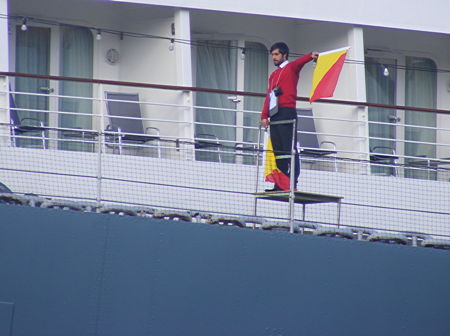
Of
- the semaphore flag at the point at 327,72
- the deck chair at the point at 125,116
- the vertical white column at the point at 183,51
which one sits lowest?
the deck chair at the point at 125,116

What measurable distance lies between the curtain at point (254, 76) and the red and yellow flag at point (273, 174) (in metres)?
3.45

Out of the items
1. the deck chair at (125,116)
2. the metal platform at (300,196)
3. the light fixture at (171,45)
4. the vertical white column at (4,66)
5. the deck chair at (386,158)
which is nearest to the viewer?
the metal platform at (300,196)

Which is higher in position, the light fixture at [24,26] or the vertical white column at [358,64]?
the light fixture at [24,26]

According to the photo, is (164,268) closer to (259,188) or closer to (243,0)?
(259,188)

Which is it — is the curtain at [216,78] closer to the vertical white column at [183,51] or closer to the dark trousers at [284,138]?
the vertical white column at [183,51]

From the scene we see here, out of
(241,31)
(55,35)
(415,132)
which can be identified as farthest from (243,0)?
(415,132)

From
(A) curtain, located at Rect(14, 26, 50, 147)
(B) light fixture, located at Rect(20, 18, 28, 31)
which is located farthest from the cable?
(A) curtain, located at Rect(14, 26, 50, 147)

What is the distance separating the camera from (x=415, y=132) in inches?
609

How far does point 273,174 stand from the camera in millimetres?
11039

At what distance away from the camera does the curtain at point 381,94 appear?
1520cm

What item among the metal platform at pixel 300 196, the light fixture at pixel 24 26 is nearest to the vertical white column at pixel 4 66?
the light fixture at pixel 24 26

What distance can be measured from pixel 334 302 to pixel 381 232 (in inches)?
40.5

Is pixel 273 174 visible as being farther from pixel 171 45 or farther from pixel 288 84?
pixel 171 45

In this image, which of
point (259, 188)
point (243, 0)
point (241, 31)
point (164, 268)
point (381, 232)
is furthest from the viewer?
point (241, 31)
